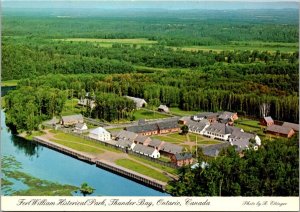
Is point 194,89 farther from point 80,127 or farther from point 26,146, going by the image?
point 26,146

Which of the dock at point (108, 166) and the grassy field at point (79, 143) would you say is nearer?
the dock at point (108, 166)

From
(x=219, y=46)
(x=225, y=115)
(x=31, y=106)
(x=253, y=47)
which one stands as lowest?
(x=225, y=115)

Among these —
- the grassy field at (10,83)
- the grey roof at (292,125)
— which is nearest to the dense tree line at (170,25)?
the grassy field at (10,83)

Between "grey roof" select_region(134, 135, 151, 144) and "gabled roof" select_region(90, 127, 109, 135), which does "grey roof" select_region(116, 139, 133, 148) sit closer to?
"grey roof" select_region(134, 135, 151, 144)

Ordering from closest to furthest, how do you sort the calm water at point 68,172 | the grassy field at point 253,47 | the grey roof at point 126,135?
the calm water at point 68,172
the grassy field at point 253,47
the grey roof at point 126,135

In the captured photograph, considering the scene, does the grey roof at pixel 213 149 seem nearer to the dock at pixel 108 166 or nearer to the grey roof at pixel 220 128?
the grey roof at pixel 220 128

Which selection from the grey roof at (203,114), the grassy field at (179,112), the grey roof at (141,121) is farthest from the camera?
the grey roof at (141,121)

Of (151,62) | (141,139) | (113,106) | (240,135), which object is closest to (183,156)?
(141,139)
